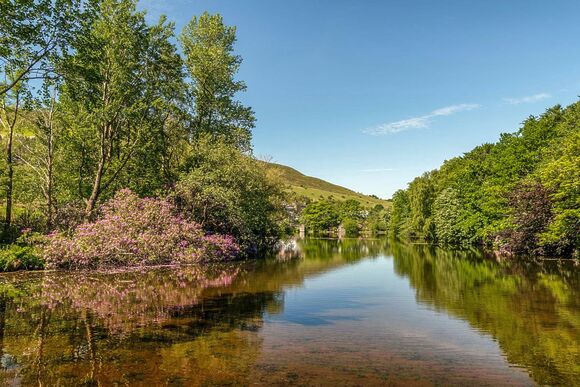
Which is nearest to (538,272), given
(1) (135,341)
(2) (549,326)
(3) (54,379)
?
(2) (549,326)

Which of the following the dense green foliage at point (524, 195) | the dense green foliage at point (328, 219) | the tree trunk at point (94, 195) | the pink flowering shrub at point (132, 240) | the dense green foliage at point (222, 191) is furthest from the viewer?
the dense green foliage at point (328, 219)

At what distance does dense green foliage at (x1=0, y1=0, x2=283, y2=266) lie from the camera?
26.6m

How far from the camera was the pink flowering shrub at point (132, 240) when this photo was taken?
22609 millimetres

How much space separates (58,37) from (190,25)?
89.2 ft

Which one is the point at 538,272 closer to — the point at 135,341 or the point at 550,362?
the point at 550,362

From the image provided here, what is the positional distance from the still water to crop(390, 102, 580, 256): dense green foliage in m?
13.9

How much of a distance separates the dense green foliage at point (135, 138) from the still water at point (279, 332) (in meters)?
10.3

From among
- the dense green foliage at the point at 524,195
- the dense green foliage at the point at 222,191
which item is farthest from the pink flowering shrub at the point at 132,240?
the dense green foliage at the point at 524,195

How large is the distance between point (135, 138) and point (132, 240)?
10.3 m

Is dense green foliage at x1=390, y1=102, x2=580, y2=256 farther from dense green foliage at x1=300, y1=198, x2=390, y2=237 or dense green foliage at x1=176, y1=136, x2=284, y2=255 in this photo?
dense green foliage at x1=300, y1=198, x2=390, y2=237

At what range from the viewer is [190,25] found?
3938 cm

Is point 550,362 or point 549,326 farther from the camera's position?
point 549,326

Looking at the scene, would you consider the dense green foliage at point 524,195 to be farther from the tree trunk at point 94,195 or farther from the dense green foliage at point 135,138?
the tree trunk at point 94,195

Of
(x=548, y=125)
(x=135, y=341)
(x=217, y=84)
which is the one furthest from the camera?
(x=548, y=125)
